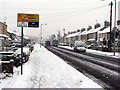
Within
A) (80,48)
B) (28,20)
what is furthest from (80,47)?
(28,20)

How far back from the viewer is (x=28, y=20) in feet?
28.1

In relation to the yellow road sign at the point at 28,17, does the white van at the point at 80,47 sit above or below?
below

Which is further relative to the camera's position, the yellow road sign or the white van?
the white van

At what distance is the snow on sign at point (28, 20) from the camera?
27.6 feet

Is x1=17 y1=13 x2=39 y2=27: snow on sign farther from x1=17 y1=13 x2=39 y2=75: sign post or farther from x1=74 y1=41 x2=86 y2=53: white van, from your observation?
x1=74 y1=41 x2=86 y2=53: white van

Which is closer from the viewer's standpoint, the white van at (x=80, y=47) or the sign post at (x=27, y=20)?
the sign post at (x=27, y=20)

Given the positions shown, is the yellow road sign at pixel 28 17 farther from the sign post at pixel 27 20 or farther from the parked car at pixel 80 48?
the parked car at pixel 80 48

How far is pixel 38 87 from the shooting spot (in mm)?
6148

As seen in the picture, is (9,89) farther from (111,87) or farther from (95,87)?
(111,87)

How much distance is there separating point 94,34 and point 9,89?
2392 inches

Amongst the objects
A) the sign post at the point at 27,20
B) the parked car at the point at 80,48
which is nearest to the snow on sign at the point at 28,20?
the sign post at the point at 27,20

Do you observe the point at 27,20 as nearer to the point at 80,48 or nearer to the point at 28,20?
the point at 28,20

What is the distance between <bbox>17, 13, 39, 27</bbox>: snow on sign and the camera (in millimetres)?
8422

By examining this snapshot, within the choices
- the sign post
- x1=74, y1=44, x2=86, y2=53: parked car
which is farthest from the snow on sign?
x1=74, y1=44, x2=86, y2=53: parked car
